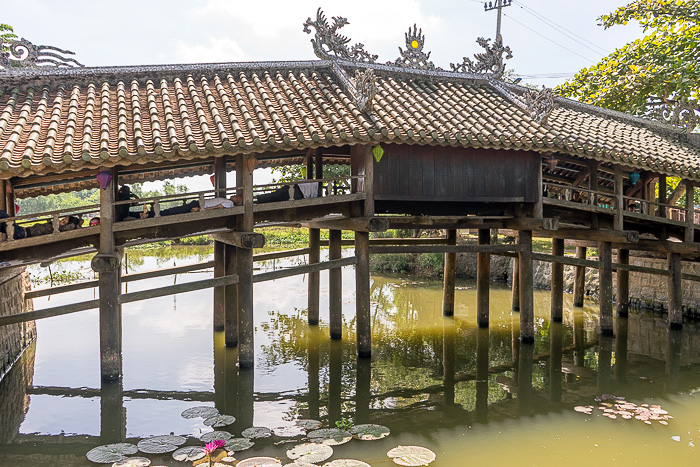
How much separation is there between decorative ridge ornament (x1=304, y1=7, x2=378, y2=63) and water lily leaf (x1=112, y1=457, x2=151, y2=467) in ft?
27.1

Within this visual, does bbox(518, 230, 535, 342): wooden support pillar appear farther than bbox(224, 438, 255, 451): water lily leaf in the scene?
Yes

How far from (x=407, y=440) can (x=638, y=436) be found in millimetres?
3035

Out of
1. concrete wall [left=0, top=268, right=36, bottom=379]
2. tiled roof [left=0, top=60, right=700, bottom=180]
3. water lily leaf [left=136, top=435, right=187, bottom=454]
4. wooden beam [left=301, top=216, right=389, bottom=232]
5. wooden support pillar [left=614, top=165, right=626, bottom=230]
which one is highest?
tiled roof [left=0, top=60, right=700, bottom=180]

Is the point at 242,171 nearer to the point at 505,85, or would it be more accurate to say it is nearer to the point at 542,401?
the point at 542,401

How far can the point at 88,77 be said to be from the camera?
9977mm

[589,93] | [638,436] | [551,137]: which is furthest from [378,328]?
[589,93]

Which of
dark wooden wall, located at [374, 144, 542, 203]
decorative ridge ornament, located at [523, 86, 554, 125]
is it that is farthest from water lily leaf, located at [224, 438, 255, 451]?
decorative ridge ornament, located at [523, 86, 554, 125]

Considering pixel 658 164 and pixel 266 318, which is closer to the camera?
pixel 658 164

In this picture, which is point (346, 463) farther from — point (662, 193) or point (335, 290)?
point (662, 193)

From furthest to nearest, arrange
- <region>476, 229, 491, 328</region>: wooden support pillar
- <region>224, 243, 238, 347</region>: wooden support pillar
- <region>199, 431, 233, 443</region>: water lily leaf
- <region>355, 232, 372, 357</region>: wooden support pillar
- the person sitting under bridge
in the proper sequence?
<region>476, 229, 491, 328</region>: wooden support pillar
<region>224, 243, 238, 347</region>: wooden support pillar
<region>355, 232, 372, 357</region>: wooden support pillar
the person sitting under bridge
<region>199, 431, 233, 443</region>: water lily leaf

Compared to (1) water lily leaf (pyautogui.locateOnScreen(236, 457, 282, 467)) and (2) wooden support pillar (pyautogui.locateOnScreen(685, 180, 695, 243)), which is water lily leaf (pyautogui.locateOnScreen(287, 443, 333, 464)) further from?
(2) wooden support pillar (pyautogui.locateOnScreen(685, 180, 695, 243))

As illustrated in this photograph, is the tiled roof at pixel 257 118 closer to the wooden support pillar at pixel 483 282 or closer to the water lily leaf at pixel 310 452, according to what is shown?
the wooden support pillar at pixel 483 282

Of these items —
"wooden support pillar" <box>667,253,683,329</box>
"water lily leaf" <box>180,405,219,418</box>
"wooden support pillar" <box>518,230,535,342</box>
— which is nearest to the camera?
"water lily leaf" <box>180,405,219,418</box>

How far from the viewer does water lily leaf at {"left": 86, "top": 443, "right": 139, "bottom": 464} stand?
6.51 metres
